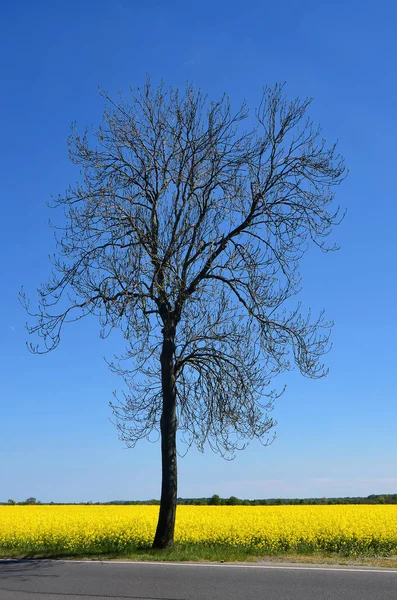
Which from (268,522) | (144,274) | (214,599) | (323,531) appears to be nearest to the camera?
(214,599)

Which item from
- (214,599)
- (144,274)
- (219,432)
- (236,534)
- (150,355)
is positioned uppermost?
(144,274)

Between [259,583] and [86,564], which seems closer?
[259,583]

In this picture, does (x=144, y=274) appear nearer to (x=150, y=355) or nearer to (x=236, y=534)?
(x=150, y=355)

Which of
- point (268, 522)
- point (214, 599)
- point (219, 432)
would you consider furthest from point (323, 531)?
point (214, 599)

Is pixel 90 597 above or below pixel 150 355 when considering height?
below

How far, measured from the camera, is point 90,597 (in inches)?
464

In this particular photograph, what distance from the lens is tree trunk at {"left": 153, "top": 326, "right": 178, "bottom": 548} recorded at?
18.8 m

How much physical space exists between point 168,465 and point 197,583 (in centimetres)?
649

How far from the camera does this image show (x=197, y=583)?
41.2 feet

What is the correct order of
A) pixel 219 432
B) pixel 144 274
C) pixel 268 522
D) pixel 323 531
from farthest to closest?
1. pixel 268 522
2. pixel 323 531
3. pixel 219 432
4. pixel 144 274

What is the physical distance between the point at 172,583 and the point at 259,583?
1586 millimetres

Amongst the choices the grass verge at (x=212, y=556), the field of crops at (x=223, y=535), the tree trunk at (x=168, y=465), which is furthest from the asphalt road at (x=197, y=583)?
the field of crops at (x=223, y=535)

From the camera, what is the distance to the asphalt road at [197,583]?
1157cm

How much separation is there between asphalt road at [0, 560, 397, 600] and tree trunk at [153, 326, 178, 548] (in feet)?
12.4
